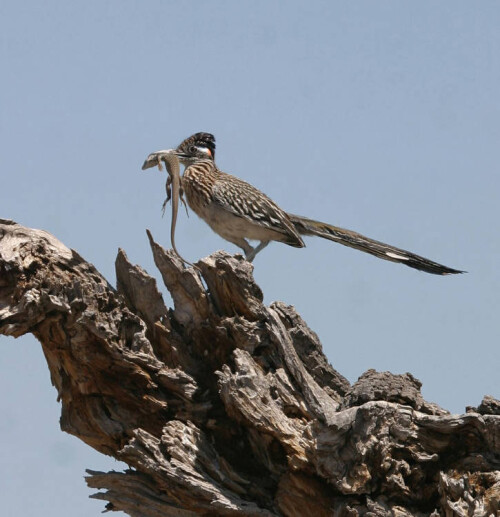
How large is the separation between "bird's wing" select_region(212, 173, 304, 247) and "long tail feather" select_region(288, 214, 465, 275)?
150 millimetres

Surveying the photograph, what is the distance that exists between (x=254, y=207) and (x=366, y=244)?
1.70 m

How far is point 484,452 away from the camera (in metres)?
7.50

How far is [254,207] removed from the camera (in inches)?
506

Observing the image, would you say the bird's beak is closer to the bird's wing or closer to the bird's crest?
the bird's wing

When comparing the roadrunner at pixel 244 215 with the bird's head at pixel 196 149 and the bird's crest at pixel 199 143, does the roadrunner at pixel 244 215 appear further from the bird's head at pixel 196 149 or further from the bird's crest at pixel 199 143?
the bird's crest at pixel 199 143

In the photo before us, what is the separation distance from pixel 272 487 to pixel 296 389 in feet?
2.39

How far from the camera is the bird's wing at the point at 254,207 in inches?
501

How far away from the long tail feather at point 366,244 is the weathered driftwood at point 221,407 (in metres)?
2.43

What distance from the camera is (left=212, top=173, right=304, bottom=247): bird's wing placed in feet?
41.8

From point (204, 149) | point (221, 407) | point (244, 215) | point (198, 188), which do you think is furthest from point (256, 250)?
point (221, 407)

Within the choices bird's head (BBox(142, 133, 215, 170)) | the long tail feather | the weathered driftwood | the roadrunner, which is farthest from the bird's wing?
the weathered driftwood

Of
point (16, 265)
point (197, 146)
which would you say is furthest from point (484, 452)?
point (197, 146)

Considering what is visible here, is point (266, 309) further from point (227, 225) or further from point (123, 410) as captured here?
point (227, 225)

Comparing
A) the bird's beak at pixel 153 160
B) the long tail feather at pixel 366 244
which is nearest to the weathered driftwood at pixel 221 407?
the long tail feather at pixel 366 244
